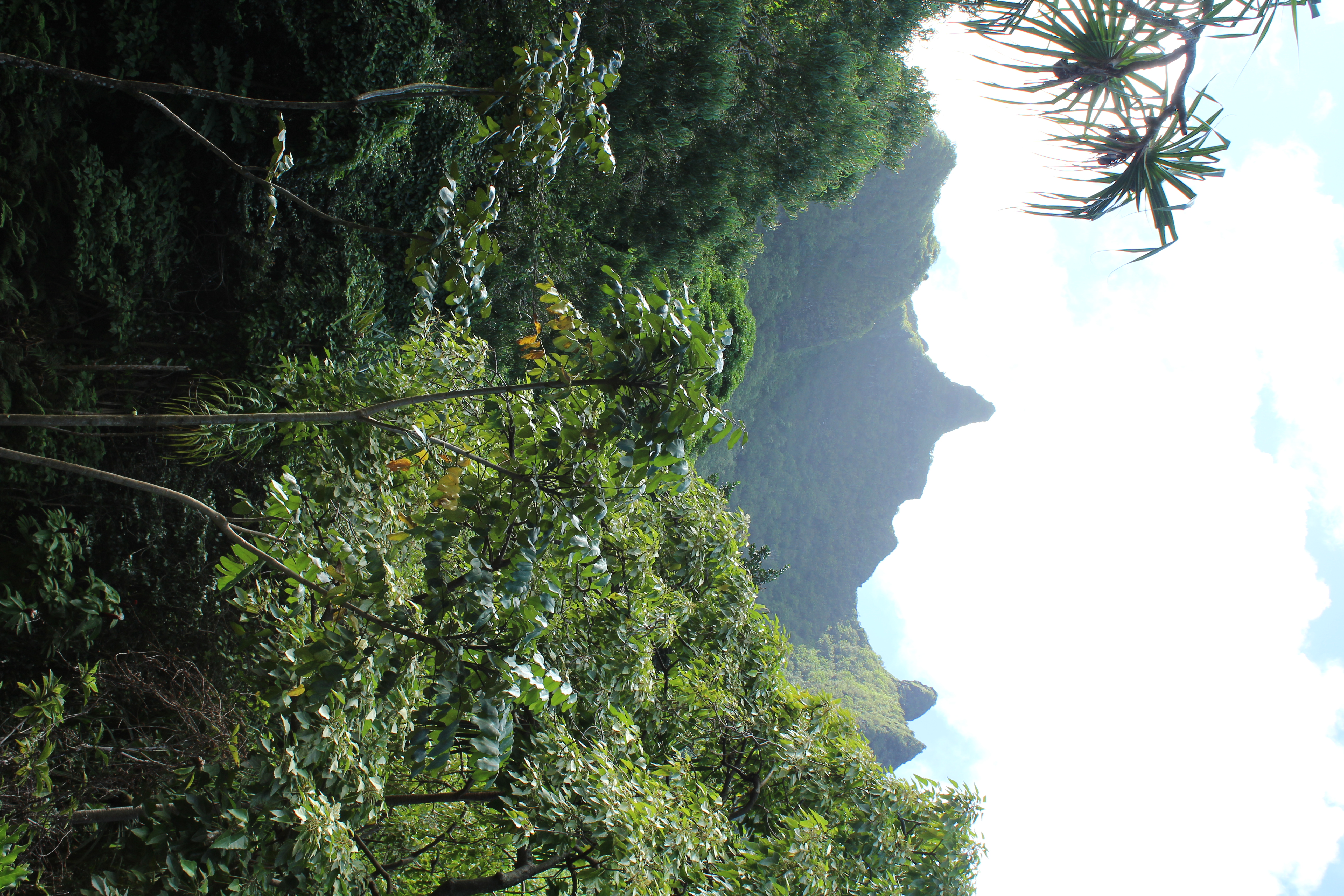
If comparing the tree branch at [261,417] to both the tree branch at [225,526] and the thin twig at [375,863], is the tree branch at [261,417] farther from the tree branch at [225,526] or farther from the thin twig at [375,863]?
the thin twig at [375,863]

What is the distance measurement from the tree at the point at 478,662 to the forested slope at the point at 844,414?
97.4 feet

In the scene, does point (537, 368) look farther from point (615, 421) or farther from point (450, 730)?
point (450, 730)

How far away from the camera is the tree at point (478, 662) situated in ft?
7.31

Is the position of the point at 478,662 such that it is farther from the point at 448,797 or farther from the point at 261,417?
the point at 448,797

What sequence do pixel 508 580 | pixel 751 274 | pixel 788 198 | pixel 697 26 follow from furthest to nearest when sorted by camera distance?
pixel 751 274 < pixel 788 198 < pixel 697 26 < pixel 508 580

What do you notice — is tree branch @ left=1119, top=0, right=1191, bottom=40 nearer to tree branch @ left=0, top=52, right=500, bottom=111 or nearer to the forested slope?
tree branch @ left=0, top=52, right=500, bottom=111

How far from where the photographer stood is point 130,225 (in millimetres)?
4926

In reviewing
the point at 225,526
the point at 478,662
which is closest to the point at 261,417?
the point at 225,526

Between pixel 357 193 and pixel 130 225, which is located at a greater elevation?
pixel 357 193

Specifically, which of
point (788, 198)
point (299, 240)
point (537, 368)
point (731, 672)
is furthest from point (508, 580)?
point (788, 198)

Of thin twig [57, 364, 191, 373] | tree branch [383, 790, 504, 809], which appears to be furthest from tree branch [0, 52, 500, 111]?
tree branch [383, 790, 504, 809]

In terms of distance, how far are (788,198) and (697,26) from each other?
341cm

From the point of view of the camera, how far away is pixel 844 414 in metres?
70.0

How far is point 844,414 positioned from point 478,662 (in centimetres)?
7025
